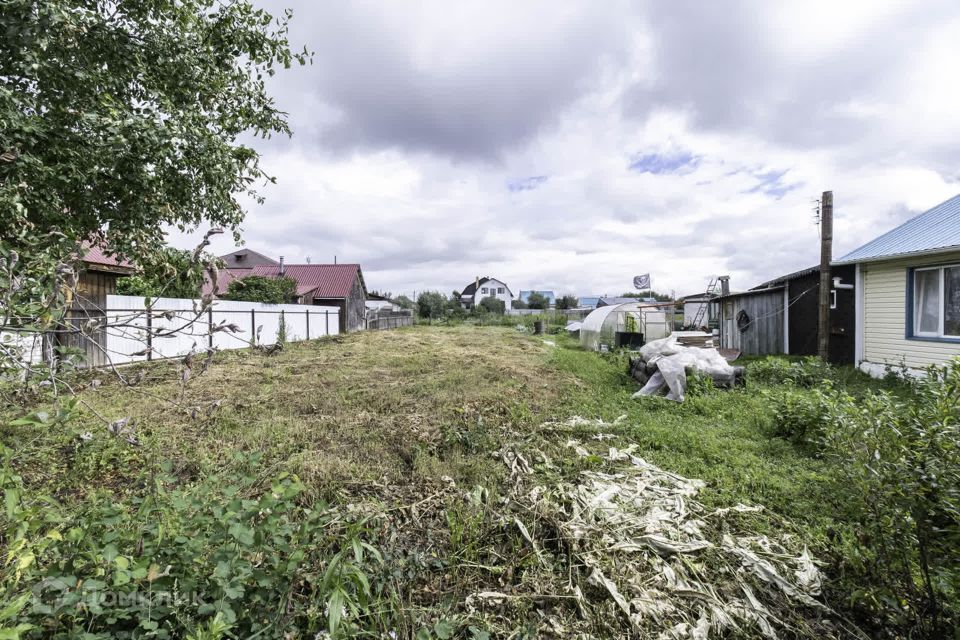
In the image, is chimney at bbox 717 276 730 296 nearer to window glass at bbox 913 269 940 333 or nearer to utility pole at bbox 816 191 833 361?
utility pole at bbox 816 191 833 361

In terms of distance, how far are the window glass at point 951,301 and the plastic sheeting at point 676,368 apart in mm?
3918

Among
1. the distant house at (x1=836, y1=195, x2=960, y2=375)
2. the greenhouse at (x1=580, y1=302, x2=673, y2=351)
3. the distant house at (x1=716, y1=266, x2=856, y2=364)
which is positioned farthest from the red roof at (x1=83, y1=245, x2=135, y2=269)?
the greenhouse at (x1=580, y1=302, x2=673, y2=351)

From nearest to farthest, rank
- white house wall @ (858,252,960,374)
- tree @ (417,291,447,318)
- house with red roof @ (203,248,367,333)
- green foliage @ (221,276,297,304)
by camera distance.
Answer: white house wall @ (858,252,960,374), green foliage @ (221,276,297,304), house with red roof @ (203,248,367,333), tree @ (417,291,447,318)

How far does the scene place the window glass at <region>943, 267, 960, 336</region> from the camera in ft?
23.8

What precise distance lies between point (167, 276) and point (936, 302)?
12012 mm

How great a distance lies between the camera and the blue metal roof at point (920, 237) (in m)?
7.35

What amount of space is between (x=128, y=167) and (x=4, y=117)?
89 centimetres

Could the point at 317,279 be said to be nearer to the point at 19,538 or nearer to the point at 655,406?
the point at 655,406

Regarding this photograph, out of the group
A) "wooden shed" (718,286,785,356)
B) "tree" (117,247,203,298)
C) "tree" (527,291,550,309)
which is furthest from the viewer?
"tree" (527,291,550,309)

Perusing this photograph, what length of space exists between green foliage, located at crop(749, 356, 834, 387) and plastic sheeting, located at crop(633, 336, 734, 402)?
1.25 m

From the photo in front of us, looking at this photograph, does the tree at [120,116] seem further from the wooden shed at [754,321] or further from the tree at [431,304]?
the tree at [431,304]

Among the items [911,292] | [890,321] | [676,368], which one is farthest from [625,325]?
[676,368]

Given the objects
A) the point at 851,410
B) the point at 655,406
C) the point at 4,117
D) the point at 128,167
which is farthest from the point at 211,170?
the point at 655,406

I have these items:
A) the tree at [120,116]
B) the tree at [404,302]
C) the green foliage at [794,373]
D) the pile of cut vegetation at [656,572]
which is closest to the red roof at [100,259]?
the tree at [120,116]
